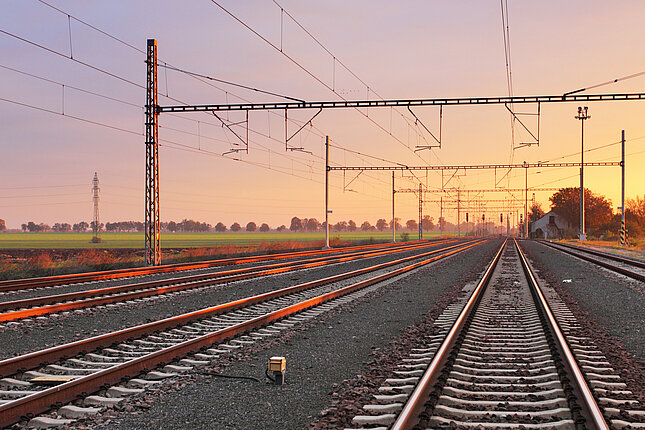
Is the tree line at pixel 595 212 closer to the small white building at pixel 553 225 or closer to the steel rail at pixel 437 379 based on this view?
the small white building at pixel 553 225

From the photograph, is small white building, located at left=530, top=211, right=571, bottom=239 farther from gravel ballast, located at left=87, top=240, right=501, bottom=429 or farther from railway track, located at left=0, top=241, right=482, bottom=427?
railway track, located at left=0, top=241, right=482, bottom=427

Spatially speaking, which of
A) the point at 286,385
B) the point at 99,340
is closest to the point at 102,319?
the point at 99,340

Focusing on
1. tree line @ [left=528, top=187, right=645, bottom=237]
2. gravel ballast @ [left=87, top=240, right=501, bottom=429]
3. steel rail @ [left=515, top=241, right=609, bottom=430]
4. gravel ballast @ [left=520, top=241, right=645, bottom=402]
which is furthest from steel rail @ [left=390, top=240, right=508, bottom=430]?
tree line @ [left=528, top=187, right=645, bottom=237]

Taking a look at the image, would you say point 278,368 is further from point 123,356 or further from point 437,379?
point 123,356

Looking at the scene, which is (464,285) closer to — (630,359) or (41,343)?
(630,359)

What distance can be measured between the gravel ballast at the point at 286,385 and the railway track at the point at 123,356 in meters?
0.49

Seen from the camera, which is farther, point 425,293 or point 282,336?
point 425,293

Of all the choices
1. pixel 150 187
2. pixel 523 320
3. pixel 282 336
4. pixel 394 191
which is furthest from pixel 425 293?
pixel 394 191

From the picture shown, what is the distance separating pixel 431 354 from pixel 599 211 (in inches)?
4708

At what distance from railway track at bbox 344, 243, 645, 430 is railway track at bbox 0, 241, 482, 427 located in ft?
9.87

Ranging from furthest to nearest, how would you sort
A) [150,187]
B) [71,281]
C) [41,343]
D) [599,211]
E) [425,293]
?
1. [599,211]
2. [150,187]
3. [71,281]
4. [425,293]
5. [41,343]

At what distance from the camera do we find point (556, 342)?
8.85m

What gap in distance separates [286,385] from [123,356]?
292 cm

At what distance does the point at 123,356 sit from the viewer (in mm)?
8289
